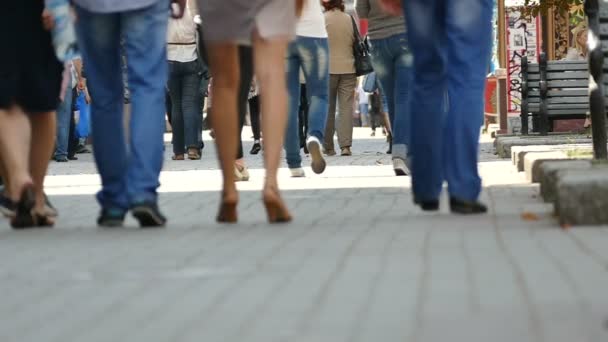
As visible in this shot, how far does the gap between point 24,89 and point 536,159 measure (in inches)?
134

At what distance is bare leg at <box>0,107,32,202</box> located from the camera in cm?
866

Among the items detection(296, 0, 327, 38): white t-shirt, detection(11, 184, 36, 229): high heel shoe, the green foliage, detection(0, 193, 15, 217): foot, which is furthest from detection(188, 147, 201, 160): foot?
detection(11, 184, 36, 229): high heel shoe

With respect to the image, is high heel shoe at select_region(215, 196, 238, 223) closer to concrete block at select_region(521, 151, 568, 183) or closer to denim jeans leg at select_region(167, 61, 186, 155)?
concrete block at select_region(521, 151, 568, 183)

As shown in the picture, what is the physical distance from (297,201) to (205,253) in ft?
11.6

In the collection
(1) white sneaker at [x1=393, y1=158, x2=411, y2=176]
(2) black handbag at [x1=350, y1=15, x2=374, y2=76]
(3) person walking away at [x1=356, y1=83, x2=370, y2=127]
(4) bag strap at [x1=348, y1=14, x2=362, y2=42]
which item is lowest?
(3) person walking away at [x1=356, y1=83, x2=370, y2=127]

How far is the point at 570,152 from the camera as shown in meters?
10.9

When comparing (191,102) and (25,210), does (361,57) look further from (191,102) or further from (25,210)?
(25,210)

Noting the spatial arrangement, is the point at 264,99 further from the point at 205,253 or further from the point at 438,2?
the point at 205,253

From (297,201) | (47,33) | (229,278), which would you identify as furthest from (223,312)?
(297,201)

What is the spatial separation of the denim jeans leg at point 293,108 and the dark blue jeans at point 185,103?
223 inches

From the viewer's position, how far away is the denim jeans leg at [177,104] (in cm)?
1948

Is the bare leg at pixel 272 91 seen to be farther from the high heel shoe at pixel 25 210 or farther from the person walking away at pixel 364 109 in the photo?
the person walking away at pixel 364 109

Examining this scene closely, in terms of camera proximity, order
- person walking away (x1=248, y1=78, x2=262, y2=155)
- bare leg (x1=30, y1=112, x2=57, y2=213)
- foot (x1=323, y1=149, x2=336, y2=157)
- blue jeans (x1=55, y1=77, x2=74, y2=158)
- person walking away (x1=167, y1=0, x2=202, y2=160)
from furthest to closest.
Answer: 1. person walking away (x1=248, y1=78, x2=262, y2=155)
2. blue jeans (x1=55, y1=77, x2=74, y2=158)
3. foot (x1=323, y1=149, x2=336, y2=157)
4. person walking away (x1=167, y1=0, x2=202, y2=160)
5. bare leg (x1=30, y1=112, x2=57, y2=213)

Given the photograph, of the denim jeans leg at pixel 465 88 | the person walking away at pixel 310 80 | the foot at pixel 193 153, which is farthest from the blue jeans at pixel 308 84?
the foot at pixel 193 153
